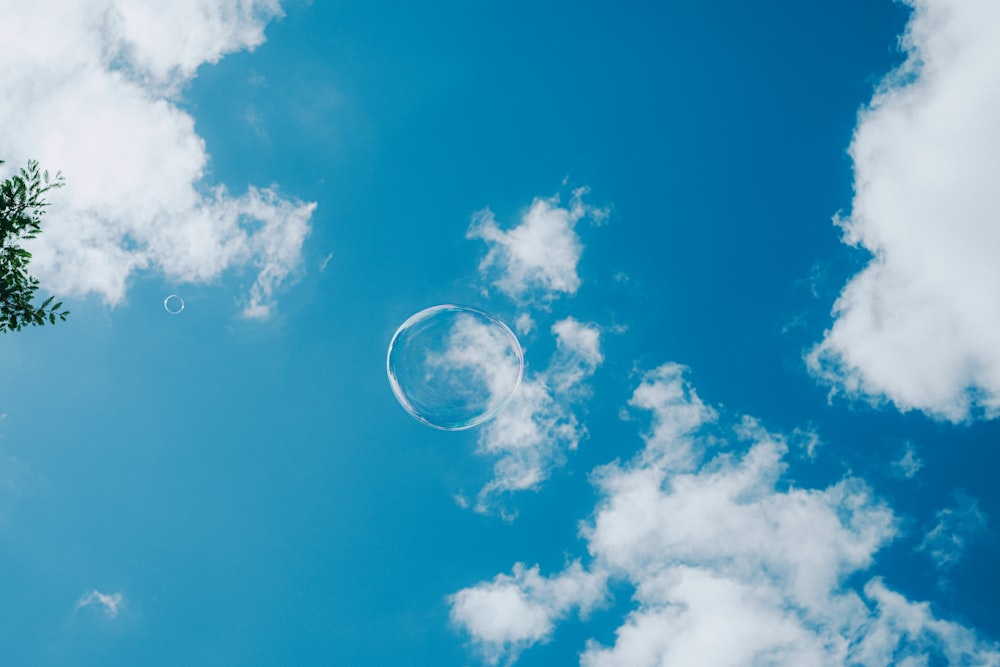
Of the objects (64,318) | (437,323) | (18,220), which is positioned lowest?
(64,318)

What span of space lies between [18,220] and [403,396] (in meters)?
10.3

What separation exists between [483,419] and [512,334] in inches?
119

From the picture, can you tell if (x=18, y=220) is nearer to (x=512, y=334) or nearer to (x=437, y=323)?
(x=437, y=323)

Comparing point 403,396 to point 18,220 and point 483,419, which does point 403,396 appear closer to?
point 483,419

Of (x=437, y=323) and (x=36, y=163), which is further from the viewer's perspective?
(x=437, y=323)

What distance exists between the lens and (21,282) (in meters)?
11.9

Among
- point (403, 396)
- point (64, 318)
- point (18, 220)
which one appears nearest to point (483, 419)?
point (403, 396)

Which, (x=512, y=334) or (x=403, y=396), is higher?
(x=512, y=334)

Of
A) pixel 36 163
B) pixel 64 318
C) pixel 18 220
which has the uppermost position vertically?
pixel 36 163

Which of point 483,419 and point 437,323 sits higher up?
point 437,323

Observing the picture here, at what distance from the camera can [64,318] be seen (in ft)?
40.1

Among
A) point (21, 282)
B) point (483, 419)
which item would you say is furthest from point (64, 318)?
point (483, 419)

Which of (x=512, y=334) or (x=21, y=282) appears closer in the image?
(x=21, y=282)

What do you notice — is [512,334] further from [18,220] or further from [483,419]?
[18,220]
